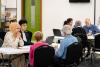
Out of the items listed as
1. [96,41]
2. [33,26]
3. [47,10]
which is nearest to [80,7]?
[47,10]

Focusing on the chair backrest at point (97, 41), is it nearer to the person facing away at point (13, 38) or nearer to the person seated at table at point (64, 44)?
the person seated at table at point (64, 44)

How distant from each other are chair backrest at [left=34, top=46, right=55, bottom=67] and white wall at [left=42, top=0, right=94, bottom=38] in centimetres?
642

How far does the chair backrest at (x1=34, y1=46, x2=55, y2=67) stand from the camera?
5.40m

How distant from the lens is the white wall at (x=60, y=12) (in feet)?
38.7

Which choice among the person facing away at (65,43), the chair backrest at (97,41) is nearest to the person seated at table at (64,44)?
the person facing away at (65,43)

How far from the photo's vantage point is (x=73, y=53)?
5.89 meters

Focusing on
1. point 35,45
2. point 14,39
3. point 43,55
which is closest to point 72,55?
point 43,55

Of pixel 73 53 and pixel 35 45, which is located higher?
pixel 35 45

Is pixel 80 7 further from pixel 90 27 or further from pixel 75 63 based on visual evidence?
pixel 75 63

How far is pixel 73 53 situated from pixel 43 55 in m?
0.74

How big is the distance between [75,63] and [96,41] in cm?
171

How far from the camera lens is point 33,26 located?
1316 cm

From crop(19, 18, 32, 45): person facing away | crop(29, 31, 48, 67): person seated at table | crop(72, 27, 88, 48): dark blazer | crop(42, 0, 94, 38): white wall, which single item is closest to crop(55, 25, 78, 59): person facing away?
crop(29, 31, 48, 67): person seated at table

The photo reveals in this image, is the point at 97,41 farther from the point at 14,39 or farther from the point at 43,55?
the point at 43,55
